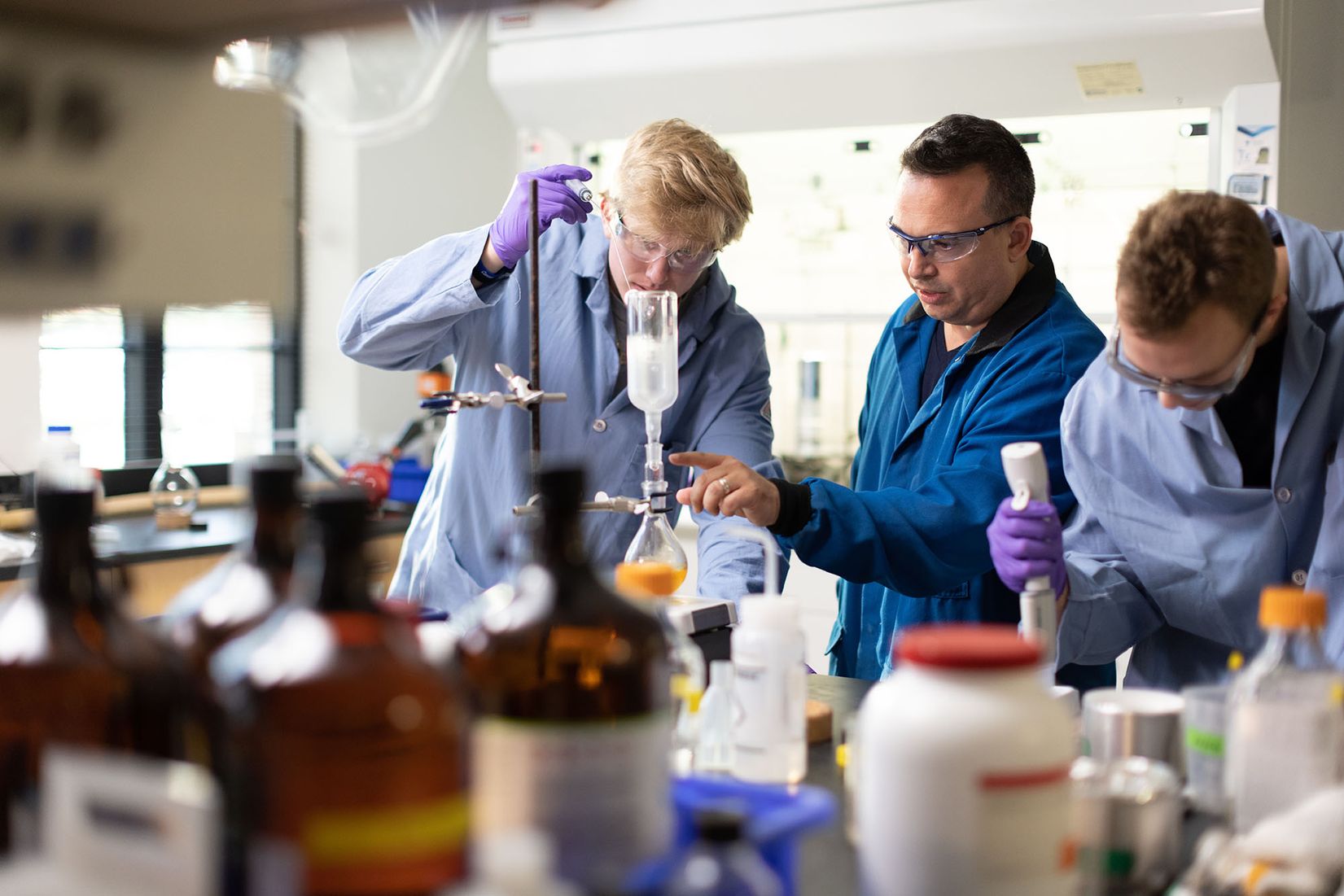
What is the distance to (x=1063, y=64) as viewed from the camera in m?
3.30

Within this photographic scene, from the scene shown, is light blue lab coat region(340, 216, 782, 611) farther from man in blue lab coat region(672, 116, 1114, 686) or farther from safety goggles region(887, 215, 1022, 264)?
safety goggles region(887, 215, 1022, 264)

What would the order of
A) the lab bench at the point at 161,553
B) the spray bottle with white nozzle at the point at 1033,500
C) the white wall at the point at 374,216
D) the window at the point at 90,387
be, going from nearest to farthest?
the spray bottle with white nozzle at the point at 1033,500 → the lab bench at the point at 161,553 → the window at the point at 90,387 → the white wall at the point at 374,216

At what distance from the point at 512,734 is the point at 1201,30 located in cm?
299

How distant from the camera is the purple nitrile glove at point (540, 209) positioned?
Result: 6.49 ft

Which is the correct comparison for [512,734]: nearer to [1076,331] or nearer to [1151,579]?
[1151,579]

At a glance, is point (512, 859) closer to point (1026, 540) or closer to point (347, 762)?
point (347, 762)

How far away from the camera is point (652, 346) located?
1.71 metres

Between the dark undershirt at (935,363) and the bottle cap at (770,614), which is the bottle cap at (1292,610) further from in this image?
the dark undershirt at (935,363)

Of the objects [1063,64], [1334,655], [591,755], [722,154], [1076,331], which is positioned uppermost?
[1063,64]

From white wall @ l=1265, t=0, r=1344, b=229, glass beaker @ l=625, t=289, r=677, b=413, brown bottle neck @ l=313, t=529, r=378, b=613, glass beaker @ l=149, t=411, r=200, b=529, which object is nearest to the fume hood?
white wall @ l=1265, t=0, r=1344, b=229

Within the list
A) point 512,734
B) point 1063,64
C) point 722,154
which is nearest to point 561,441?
point 722,154

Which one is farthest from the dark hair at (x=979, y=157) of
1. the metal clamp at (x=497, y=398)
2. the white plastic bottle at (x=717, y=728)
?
the white plastic bottle at (x=717, y=728)

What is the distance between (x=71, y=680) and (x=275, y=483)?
172mm

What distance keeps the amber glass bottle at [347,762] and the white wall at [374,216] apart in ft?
12.2
